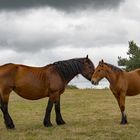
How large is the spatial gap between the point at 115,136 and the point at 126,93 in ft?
9.29

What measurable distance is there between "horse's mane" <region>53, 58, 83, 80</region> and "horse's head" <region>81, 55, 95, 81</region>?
0.12 metres

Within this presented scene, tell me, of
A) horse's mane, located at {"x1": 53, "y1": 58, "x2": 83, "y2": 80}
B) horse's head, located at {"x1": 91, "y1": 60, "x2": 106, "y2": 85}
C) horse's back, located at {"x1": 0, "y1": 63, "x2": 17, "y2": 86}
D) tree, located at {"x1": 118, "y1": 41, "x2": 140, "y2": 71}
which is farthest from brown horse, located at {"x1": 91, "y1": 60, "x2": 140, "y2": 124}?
tree, located at {"x1": 118, "y1": 41, "x2": 140, "y2": 71}

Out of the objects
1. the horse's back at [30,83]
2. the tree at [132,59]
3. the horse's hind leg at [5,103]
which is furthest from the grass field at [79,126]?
the tree at [132,59]

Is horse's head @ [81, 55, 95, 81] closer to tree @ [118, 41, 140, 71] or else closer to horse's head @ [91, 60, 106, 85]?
horse's head @ [91, 60, 106, 85]

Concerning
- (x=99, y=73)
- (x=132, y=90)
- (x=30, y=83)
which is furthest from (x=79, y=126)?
(x=132, y=90)

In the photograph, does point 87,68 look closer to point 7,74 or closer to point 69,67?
point 69,67

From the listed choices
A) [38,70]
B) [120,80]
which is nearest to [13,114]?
[38,70]

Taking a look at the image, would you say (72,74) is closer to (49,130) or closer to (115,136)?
(49,130)

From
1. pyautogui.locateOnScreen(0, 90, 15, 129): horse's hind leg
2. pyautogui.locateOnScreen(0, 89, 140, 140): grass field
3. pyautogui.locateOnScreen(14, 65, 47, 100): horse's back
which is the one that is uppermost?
pyautogui.locateOnScreen(14, 65, 47, 100): horse's back

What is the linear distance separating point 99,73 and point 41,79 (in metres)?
1.76

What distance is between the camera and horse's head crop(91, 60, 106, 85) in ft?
41.7

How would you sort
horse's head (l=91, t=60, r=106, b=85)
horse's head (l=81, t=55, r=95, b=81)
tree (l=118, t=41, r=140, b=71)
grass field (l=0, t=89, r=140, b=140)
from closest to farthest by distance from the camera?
grass field (l=0, t=89, r=140, b=140) < horse's head (l=91, t=60, r=106, b=85) < horse's head (l=81, t=55, r=95, b=81) < tree (l=118, t=41, r=140, b=71)

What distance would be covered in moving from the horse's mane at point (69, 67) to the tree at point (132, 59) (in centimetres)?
5156

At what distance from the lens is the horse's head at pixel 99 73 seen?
12708 millimetres
